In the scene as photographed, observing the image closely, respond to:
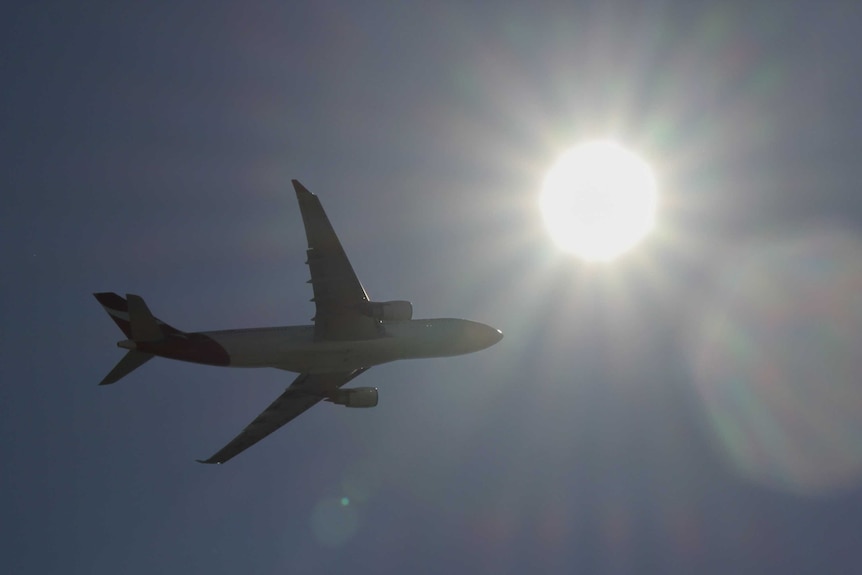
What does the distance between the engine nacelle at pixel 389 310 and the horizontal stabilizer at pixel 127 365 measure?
1132cm

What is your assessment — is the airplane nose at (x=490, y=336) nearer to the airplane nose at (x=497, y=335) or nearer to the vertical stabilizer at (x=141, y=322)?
the airplane nose at (x=497, y=335)

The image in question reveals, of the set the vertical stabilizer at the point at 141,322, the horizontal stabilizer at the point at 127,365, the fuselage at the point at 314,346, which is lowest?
the horizontal stabilizer at the point at 127,365

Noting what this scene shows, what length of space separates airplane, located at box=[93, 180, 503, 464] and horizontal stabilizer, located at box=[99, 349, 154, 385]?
5 centimetres

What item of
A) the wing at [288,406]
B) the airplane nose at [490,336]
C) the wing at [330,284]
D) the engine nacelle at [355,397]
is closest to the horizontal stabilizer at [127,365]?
the wing at [330,284]

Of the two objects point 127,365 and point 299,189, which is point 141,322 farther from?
point 299,189

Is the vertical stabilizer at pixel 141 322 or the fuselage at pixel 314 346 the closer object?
the vertical stabilizer at pixel 141 322

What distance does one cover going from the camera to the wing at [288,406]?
50406 mm

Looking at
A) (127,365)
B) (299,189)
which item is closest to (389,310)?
(299,189)

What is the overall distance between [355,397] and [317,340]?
767 centimetres

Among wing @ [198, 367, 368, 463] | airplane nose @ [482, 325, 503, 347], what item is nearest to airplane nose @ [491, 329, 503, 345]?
airplane nose @ [482, 325, 503, 347]

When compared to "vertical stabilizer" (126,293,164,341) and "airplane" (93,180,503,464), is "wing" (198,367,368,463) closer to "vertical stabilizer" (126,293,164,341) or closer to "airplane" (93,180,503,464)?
"airplane" (93,180,503,464)

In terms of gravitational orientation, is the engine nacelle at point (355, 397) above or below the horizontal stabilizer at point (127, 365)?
above

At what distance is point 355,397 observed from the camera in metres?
50.7

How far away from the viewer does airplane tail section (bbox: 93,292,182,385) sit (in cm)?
4084
